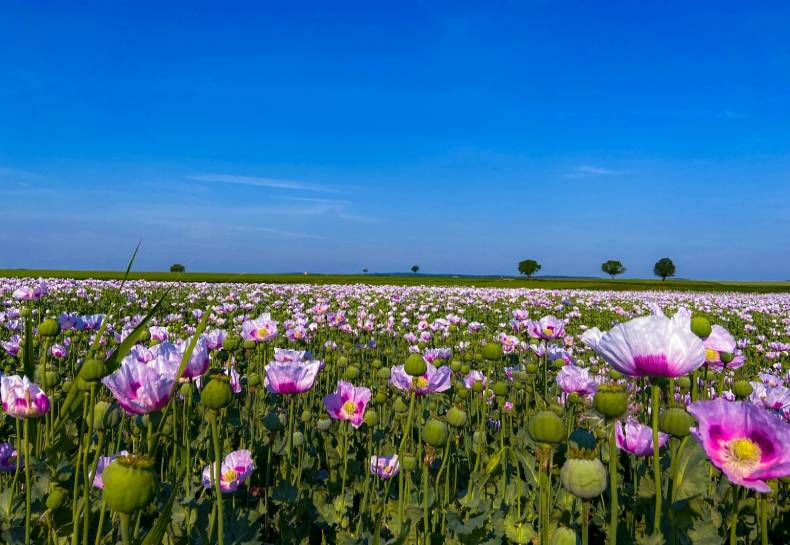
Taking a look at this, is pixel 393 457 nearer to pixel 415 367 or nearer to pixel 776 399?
pixel 415 367

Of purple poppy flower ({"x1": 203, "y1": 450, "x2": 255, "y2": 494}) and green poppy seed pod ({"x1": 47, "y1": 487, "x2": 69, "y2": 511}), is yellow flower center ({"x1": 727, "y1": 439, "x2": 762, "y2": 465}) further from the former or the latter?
green poppy seed pod ({"x1": 47, "y1": 487, "x2": 69, "y2": 511})

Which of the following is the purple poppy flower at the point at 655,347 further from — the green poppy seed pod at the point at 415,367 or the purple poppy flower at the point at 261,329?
the purple poppy flower at the point at 261,329

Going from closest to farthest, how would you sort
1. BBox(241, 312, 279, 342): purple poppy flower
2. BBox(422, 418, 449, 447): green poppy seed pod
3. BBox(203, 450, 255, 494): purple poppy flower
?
1. BBox(422, 418, 449, 447): green poppy seed pod
2. BBox(203, 450, 255, 494): purple poppy flower
3. BBox(241, 312, 279, 342): purple poppy flower

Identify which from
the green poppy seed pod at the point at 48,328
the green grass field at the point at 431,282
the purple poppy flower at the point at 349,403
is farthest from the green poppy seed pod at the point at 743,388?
the green grass field at the point at 431,282

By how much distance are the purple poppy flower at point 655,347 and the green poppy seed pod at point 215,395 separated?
108 centimetres

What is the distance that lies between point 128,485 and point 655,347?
1316 mm

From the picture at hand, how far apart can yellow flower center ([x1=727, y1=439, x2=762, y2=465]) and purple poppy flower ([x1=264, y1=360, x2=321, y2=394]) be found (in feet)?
4.74

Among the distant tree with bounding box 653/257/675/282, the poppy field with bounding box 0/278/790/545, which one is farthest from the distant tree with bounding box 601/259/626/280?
the poppy field with bounding box 0/278/790/545

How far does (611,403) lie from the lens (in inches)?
48.6

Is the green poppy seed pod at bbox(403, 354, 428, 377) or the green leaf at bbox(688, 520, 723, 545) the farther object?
the green poppy seed pod at bbox(403, 354, 428, 377)

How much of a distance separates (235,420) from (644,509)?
5.93 feet

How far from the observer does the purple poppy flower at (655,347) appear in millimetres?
1248

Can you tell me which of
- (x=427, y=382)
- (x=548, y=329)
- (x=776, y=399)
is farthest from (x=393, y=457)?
(x=776, y=399)

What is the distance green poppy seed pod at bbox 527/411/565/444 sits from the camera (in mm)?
1394
